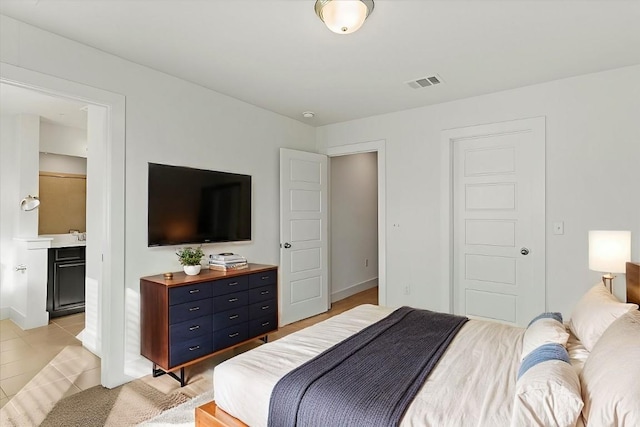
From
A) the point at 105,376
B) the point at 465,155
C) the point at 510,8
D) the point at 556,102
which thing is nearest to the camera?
the point at 510,8

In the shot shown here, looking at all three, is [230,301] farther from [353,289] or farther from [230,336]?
[353,289]

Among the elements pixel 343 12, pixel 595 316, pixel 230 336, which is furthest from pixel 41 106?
pixel 595 316

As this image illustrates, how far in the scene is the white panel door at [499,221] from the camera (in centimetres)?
342

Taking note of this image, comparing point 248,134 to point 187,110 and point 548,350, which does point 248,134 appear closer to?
point 187,110

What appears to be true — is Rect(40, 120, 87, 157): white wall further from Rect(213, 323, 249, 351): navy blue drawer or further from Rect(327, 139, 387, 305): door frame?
Rect(327, 139, 387, 305): door frame

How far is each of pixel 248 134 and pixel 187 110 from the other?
0.79m

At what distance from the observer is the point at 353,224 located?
6.07 meters

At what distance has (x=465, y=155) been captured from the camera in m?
3.89

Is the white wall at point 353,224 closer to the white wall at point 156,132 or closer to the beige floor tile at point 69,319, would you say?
the white wall at point 156,132

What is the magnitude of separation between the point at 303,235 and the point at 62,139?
3.56 meters

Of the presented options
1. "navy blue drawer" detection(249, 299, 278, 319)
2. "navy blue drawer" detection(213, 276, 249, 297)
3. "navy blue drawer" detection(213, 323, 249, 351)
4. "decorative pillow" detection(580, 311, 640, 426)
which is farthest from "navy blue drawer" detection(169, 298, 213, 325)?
"decorative pillow" detection(580, 311, 640, 426)

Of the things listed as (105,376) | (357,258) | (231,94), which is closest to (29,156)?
(231,94)

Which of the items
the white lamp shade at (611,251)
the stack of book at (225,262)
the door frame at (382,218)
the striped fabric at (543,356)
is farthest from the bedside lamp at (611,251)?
the stack of book at (225,262)

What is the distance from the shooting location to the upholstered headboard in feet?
7.64
